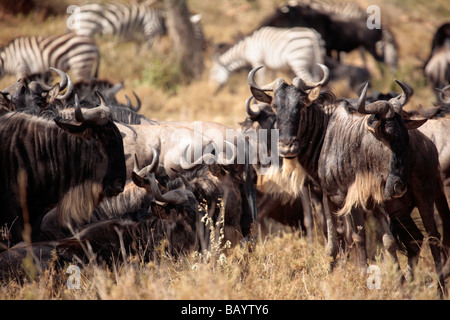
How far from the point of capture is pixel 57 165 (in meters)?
4.02

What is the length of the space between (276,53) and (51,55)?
4627 millimetres

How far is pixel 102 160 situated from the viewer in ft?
13.2

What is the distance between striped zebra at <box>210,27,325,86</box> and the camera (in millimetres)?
11016

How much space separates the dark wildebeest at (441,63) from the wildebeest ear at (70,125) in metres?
6.98

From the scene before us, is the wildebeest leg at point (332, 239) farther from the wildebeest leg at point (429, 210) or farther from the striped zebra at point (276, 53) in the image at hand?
the striped zebra at point (276, 53)

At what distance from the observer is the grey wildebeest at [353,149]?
3.61 m

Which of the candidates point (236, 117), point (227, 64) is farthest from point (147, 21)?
point (236, 117)

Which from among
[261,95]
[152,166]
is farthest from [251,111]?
[152,166]

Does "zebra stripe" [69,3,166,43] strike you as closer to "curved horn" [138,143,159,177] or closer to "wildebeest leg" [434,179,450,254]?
"curved horn" [138,143,159,177]

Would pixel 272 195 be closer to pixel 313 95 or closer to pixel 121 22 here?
pixel 313 95

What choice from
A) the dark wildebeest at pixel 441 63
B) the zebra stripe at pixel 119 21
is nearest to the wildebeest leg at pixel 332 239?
the dark wildebeest at pixel 441 63

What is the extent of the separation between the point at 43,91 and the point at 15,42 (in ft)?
17.8

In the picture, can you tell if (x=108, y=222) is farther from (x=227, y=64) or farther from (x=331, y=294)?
(x=227, y=64)
